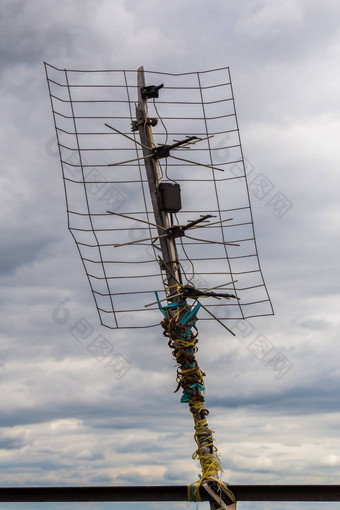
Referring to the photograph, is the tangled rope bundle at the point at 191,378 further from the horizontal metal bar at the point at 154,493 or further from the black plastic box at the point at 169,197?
the black plastic box at the point at 169,197

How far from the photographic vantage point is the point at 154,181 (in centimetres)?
695

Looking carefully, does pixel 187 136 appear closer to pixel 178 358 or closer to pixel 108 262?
pixel 108 262

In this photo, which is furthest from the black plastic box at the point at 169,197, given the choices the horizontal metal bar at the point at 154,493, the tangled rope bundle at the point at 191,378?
the horizontal metal bar at the point at 154,493

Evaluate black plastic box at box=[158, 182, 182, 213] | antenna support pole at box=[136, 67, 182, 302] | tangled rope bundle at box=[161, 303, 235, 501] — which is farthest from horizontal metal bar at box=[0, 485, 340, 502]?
→ black plastic box at box=[158, 182, 182, 213]

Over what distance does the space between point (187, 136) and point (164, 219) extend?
0.93 m

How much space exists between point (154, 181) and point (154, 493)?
2.85 m

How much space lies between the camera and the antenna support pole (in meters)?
6.63

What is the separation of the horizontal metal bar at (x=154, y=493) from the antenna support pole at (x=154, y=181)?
5.45 feet

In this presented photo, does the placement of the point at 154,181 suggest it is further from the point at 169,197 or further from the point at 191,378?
the point at 191,378

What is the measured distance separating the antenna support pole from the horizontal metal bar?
1662 millimetres

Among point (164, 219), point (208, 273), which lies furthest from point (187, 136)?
point (208, 273)

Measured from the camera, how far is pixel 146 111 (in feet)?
23.5

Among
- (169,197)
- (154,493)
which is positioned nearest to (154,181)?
(169,197)

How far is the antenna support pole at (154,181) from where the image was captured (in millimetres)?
6633
